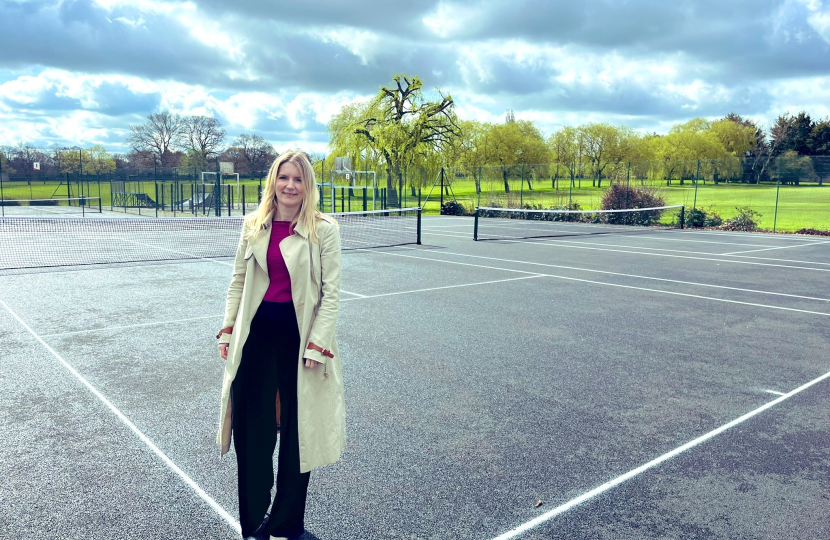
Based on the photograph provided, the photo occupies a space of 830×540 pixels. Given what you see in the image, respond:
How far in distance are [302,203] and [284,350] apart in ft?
2.41

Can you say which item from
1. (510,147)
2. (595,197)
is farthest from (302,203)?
(510,147)

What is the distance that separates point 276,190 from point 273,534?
174 cm

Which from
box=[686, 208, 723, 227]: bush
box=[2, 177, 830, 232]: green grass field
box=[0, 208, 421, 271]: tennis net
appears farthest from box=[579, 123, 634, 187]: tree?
box=[0, 208, 421, 271]: tennis net

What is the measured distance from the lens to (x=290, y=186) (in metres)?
3.21

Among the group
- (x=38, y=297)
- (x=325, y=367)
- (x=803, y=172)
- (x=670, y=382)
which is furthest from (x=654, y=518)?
(x=803, y=172)

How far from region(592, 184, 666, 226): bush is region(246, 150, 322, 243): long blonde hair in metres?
27.0

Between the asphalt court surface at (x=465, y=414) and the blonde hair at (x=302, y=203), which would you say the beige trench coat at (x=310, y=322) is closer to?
the blonde hair at (x=302, y=203)

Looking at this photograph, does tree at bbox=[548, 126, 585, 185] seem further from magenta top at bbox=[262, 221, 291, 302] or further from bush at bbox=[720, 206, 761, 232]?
magenta top at bbox=[262, 221, 291, 302]

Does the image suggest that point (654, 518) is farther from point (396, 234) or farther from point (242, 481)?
point (396, 234)

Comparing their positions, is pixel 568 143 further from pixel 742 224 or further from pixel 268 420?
pixel 268 420

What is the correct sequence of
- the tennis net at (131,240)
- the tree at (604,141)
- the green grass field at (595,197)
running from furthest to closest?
the tree at (604,141) → the green grass field at (595,197) → the tennis net at (131,240)

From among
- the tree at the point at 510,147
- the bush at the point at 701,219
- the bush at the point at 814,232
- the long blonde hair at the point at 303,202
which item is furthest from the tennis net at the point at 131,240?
the tree at the point at 510,147

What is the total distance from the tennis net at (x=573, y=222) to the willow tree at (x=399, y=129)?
8.21m

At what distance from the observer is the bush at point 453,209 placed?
36.5m
